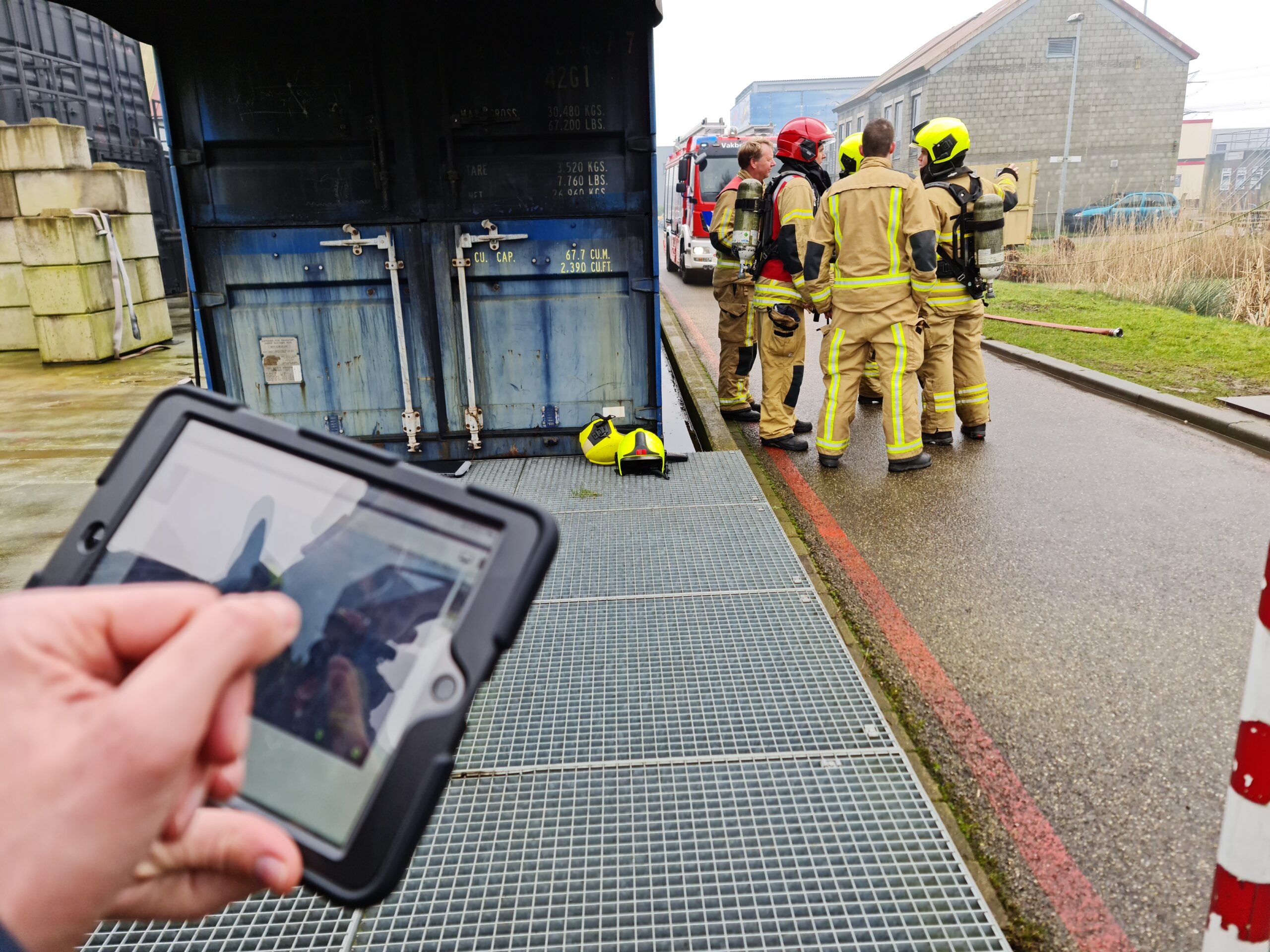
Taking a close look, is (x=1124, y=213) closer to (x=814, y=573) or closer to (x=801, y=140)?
(x=801, y=140)

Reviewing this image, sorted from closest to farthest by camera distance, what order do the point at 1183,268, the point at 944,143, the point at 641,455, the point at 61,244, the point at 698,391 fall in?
the point at 641,455, the point at 944,143, the point at 698,391, the point at 61,244, the point at 1183,268

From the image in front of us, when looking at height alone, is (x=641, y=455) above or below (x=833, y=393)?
below

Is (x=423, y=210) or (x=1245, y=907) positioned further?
(x=423, y=210)

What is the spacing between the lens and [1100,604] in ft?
13.3

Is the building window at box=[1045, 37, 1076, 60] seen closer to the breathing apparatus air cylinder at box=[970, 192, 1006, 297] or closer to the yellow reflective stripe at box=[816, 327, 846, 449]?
the breathing apparatus air cylinder at box=[970, 192, 1006, 297]

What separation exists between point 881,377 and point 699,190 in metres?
12.4

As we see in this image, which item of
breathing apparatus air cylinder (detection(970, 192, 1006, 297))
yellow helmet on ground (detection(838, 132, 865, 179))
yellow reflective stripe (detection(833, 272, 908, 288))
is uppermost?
yellow helmet on ground (detection(838, 132, 865, 179))

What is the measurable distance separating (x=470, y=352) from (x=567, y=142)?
1.47 meters

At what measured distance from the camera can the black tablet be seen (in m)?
0.95

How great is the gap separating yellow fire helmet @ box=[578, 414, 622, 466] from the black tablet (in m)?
4.69

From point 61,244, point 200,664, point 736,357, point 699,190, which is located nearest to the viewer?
point 200,664

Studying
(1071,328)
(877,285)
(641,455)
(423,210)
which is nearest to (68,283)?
(423,210)

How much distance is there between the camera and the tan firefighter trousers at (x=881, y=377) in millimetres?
5902

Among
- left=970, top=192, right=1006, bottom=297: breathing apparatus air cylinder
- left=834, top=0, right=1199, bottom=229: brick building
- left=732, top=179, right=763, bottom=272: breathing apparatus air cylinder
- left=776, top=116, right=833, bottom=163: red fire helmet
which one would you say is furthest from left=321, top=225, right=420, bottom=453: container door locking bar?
left=834, top=0, right=1199, bottom=229: brick building
